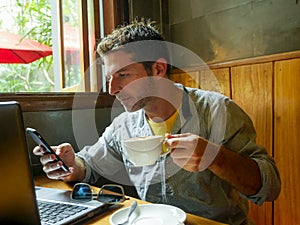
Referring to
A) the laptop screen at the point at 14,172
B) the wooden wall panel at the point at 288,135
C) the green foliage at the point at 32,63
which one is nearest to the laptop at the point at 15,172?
the laptop screen at the point at 14,172

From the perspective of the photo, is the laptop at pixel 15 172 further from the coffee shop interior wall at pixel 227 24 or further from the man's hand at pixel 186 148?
the coffee shop interior wall at pixel 227 24

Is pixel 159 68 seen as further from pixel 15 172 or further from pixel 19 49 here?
pixel 19 49

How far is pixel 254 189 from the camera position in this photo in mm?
984

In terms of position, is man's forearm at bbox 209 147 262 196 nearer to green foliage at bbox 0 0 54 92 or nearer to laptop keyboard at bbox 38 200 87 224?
laptop keyboard at bbox 38 200 87 224

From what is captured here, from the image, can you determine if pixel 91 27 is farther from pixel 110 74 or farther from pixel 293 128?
pixel 293 128

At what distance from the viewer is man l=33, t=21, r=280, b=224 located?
3.22 ft

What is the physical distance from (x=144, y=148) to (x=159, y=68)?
0.62 m

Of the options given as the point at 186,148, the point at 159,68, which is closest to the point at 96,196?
the point at 186,148

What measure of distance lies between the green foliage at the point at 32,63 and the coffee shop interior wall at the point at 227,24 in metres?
0.72

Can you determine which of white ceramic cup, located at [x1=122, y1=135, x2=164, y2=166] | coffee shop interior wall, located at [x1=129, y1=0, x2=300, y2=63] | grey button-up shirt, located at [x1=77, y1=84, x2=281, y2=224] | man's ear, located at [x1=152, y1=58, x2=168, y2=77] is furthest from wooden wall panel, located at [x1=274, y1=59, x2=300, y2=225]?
white ceramic cup, located at [x1=122, y1=135, x2=164, y2=166]

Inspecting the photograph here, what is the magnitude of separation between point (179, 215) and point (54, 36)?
169cm

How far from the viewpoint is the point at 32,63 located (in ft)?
7.81

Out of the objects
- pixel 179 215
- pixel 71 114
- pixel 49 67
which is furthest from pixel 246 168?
pixel 49 67

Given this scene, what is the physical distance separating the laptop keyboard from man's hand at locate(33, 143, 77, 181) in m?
0.23
